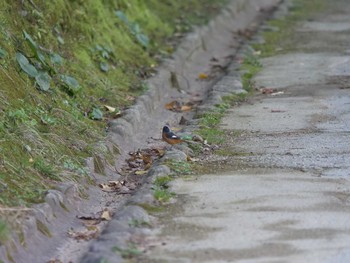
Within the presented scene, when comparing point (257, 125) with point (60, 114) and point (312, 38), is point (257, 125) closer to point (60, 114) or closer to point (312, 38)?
point (60, 114)

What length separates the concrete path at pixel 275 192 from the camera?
18.5ft

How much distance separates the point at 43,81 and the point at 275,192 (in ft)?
9.69

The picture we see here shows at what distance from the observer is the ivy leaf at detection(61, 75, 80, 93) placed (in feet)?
30.9

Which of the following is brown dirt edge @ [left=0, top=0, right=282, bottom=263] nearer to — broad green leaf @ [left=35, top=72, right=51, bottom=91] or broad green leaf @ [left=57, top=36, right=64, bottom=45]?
broad green leaf @ [left=35, top=72, right=51, bottom=91]

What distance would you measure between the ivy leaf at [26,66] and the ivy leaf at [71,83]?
1.70 ft

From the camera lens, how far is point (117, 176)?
8.13 m

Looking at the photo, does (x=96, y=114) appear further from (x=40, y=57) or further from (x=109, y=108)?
(x=40, y=57)

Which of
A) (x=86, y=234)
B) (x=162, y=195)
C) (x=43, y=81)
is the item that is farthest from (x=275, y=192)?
(x=43, y=81)

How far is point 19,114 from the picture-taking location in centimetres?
771

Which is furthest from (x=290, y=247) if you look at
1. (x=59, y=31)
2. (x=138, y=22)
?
(x=138, y=22)

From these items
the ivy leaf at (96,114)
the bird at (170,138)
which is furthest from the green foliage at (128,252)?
the ivy leaf at (96,114)

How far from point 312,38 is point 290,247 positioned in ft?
31.1

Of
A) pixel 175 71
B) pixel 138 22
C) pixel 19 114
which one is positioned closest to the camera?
pixel 19 114

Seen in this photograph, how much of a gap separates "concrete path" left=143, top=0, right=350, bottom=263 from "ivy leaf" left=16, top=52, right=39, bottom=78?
1.78 metres
